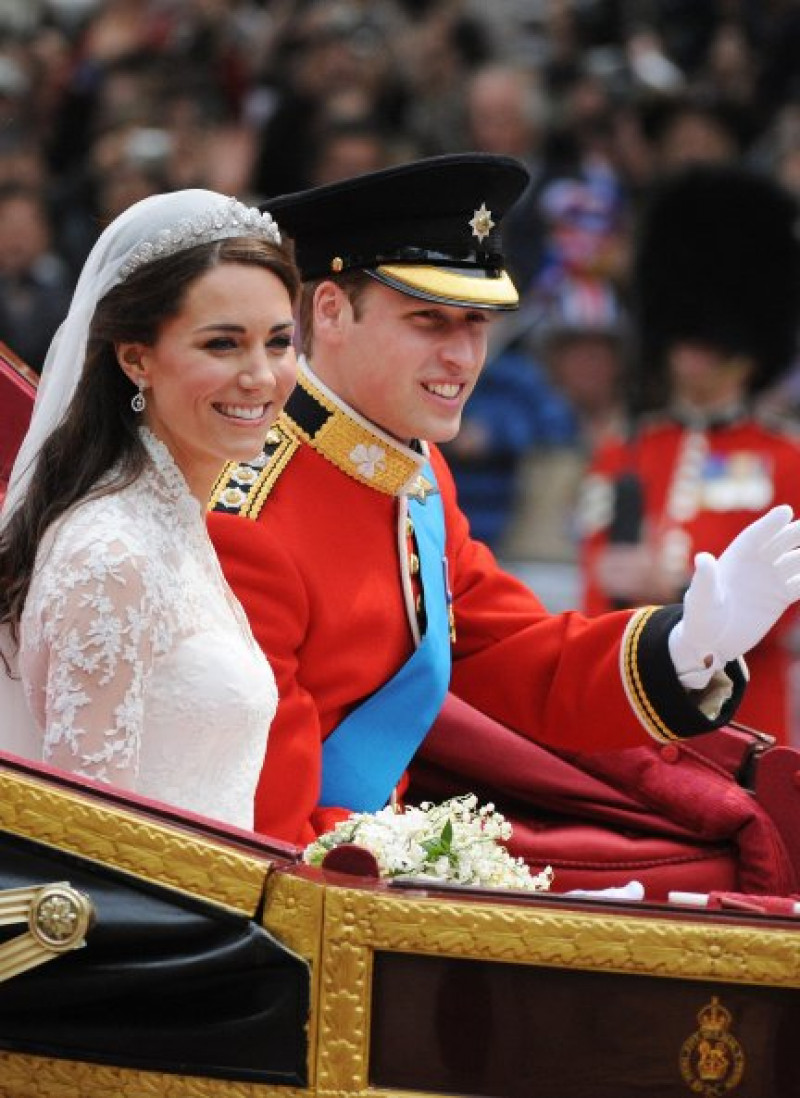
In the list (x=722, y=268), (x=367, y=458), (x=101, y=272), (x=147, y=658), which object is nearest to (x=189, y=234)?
(x=101, y=272)

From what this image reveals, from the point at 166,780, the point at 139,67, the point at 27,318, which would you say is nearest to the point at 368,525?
the point at 166,780

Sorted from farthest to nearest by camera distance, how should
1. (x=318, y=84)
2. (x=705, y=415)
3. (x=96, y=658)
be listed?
(x=318, y=84)
(x=705, y=415)
(x=96, y=658)

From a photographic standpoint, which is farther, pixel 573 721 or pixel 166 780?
pixel 573 721

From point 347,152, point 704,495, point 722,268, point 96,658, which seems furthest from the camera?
point 347,152

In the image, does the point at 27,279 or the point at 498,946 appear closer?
the point at 498,946

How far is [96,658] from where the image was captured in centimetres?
288

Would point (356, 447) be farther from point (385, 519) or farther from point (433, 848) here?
point (433, 848)

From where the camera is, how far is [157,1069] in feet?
9.26

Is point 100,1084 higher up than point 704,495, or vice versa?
point 704,495

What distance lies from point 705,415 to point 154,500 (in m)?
3.12

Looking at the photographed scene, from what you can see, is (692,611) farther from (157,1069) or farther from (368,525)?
(157,1069)

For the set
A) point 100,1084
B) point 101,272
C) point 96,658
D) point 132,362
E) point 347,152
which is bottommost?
point 100,1084

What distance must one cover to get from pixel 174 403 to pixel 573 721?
3.23 ft

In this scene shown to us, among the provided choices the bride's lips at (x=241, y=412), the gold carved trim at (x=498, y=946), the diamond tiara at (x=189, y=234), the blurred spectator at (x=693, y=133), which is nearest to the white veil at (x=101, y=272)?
the diamond tiara at (x=189, y=234)
